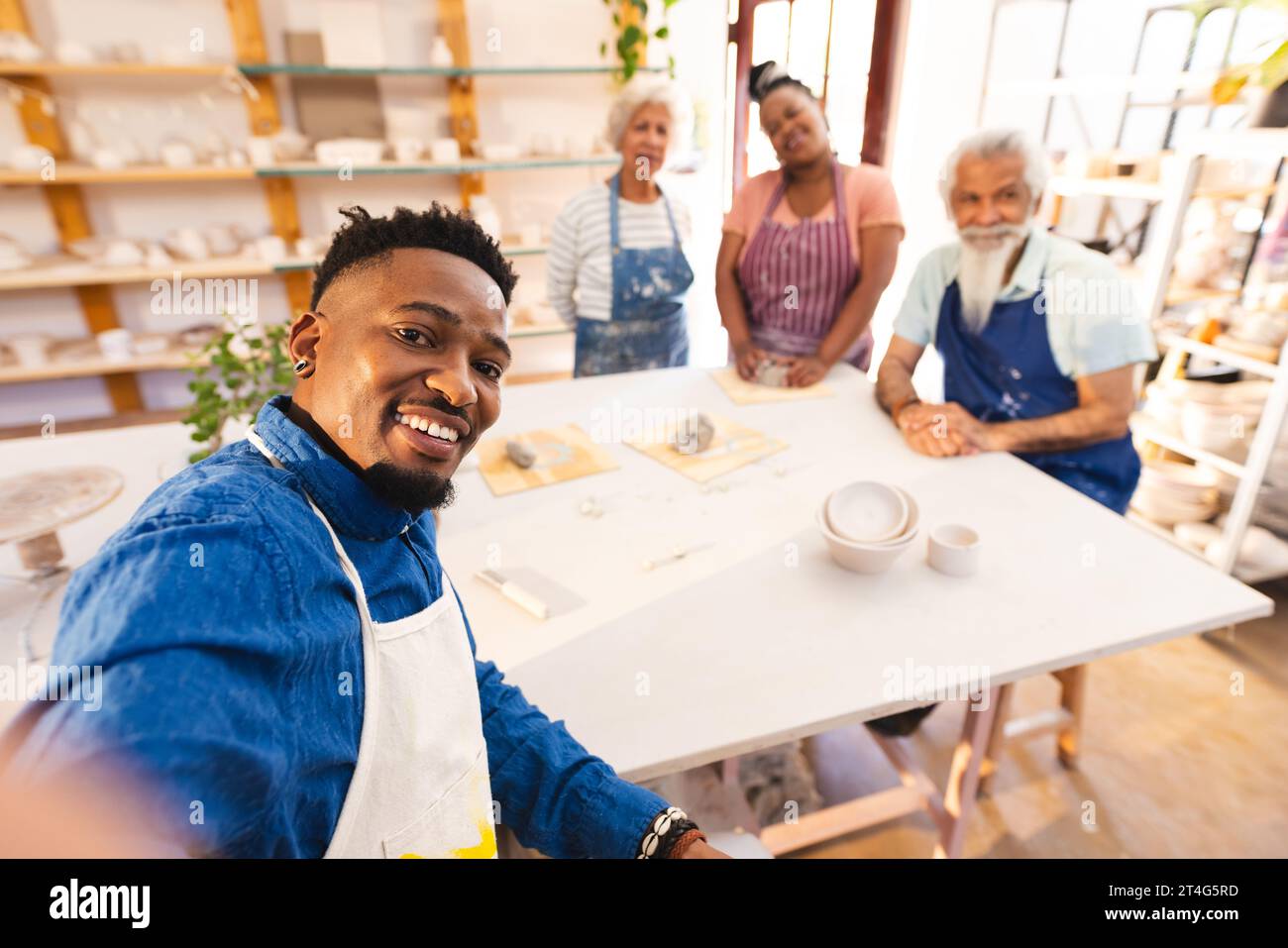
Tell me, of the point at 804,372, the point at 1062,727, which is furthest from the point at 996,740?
the point at 804,372

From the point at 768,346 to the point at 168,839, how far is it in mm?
2313

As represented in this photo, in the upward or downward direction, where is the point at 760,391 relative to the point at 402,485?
downward

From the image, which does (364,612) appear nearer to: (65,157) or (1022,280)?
(1022,280)

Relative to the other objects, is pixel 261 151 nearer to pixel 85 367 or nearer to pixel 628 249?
pixel 85 367

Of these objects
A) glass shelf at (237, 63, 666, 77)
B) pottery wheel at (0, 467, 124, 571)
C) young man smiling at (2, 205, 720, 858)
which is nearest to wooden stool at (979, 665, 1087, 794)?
young man smiling at (2, 205, 720, 858)

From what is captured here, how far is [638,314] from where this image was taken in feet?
8.89

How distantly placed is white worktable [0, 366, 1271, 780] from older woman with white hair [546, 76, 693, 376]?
3.34 ft

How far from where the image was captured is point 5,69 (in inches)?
127

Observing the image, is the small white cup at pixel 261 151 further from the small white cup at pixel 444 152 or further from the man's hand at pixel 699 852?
the man's hand at pixel 699 852

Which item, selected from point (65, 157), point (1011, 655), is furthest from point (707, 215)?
point (1011, 655)

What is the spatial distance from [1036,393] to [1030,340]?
0.15m

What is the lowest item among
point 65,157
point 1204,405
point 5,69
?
point 1204,405

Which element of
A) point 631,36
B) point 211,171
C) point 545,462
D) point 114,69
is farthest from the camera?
point 631,36

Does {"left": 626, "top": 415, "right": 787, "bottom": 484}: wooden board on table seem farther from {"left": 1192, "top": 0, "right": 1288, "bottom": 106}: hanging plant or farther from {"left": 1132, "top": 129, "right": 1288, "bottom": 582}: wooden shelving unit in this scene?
{"left": 1192, "top": 0, "right": 1288, "bottom": 106}: hanging plant
